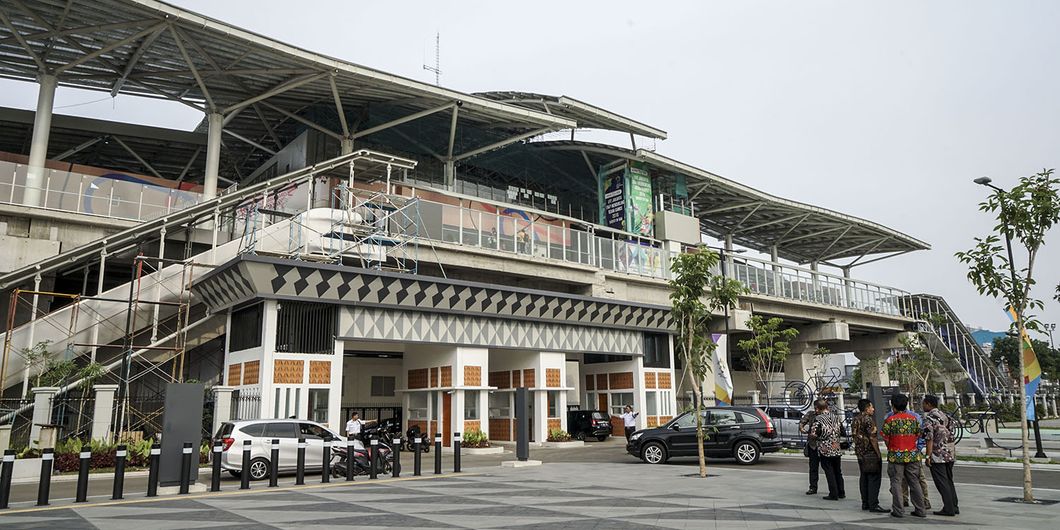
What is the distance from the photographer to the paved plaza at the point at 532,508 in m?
9.62

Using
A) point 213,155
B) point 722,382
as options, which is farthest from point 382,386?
point 722,382

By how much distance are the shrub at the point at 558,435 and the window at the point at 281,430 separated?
14.2m

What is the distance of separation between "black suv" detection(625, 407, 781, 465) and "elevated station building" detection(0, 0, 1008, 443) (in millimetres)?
8922

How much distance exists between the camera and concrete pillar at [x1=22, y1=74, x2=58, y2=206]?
1039 inches

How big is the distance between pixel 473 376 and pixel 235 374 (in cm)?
859

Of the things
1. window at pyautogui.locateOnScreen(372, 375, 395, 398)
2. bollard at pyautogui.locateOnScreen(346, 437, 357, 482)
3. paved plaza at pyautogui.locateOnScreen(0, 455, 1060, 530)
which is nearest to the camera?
paved plaza at pyautogui.locateOnScreen(0, 455, 1060, 530)

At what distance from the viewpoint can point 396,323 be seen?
26.4 m

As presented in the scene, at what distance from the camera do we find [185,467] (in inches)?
550

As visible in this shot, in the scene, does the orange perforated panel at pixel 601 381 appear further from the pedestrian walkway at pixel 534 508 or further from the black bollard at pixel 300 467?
the black bollard at pixel 300 467

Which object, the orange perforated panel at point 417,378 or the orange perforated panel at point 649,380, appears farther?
the orange perforated panel at point 649,380

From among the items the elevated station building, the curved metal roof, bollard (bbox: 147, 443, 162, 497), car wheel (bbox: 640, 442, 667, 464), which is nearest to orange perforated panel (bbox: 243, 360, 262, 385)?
the elevated station building

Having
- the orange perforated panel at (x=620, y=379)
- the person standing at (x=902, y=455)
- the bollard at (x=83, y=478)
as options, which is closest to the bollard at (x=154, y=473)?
the bollard at (x=83, y=478)

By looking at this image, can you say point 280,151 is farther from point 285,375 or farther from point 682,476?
point 682,476

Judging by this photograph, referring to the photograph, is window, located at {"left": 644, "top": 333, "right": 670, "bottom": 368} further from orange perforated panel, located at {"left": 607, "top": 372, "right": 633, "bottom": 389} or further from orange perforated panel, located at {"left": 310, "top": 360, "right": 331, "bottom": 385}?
orange perforated panel, located at {"left": 310, "top": 360, "right": 331, "bottom": 385}
